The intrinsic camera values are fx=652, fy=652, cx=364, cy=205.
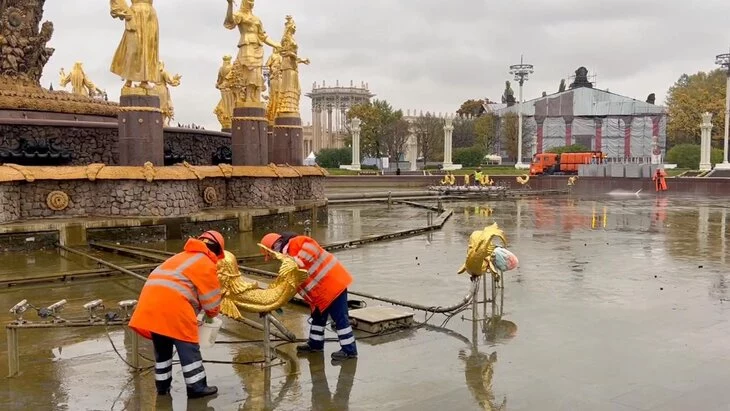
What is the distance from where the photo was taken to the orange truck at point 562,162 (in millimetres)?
49156

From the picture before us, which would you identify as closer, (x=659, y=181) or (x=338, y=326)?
(x=338, y=326)

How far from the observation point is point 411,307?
23.9 ft

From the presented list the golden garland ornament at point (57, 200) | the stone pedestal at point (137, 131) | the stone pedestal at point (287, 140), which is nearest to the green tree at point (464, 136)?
the stone pedestal at point (287, 140)

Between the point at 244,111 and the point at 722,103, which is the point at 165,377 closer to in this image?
the point at 244,111

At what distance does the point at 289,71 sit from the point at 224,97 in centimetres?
498

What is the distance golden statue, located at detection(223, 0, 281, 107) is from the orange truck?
35.0 m

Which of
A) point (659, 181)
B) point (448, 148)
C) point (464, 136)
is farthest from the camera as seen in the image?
point (464, 136)

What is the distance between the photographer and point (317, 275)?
5781mm

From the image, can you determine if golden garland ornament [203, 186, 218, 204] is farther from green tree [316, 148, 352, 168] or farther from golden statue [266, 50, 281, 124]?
green tree [316, 148, 352, 168]

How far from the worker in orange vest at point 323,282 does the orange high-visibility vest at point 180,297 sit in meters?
0.94

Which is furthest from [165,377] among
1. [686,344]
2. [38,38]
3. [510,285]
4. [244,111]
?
[38,38]

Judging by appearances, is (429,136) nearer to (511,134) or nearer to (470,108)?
(511,134)

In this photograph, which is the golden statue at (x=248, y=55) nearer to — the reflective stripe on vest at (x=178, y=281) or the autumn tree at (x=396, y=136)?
the reflective stripe on vest at (x=178, y=281)

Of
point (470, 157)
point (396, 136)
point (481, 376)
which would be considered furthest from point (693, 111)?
point (481, 376)
